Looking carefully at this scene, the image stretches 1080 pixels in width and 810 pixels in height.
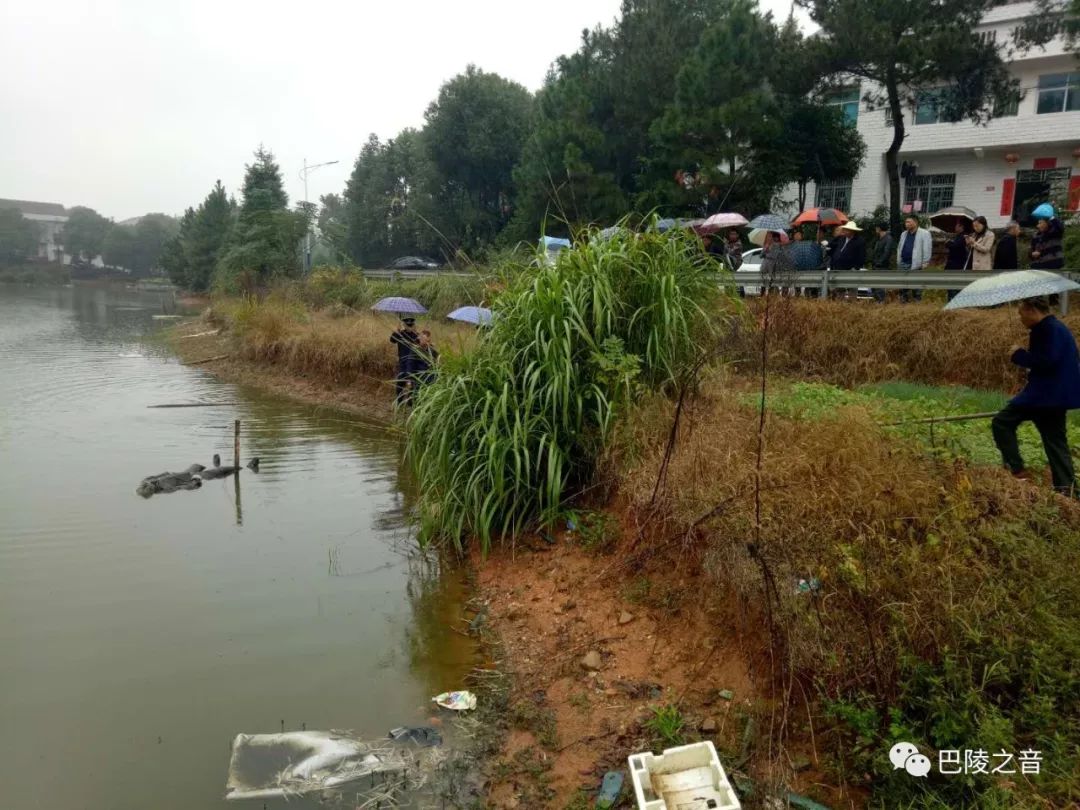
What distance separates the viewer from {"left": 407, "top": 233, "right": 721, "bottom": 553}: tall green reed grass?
6328 mm

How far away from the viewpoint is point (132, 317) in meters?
36.3

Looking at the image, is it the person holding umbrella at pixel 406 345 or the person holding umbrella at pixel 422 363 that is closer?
the person holding umbrella at pixel 422 363

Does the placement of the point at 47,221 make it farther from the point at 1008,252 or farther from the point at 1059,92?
the point at 1008,252

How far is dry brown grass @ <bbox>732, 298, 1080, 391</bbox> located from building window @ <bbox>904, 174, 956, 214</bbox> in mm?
19389

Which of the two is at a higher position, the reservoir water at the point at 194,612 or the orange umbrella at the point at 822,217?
the orange umbrella at the point at 822,217

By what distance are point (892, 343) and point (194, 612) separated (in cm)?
808

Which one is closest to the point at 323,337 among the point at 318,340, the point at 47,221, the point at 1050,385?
the point at 318,340

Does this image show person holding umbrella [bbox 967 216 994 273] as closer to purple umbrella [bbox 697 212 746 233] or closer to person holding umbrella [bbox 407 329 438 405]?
purple umbrella [bbox 697 212 746 233]

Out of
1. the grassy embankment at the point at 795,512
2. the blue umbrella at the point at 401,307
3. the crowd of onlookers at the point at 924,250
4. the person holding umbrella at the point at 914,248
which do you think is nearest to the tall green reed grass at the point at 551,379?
the grassy embankment at the point at 795,512

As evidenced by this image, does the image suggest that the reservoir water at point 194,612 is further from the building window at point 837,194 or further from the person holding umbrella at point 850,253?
the building window at point 837,194

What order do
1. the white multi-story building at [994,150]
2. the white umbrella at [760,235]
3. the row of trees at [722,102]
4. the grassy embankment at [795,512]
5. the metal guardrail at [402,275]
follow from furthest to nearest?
the white multi-story building at [994,150] < the metal guardrail at [402,275] < the row of trees at [722,102] < the white umbrella at [760,235] < the grassy embankment at [795,512]

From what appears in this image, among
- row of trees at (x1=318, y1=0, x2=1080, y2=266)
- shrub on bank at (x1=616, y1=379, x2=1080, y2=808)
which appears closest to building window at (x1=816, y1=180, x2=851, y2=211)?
row of trees at (x1=318, y1=0, x2=1080, y2=266)

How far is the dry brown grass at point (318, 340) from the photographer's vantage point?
14914 millimetres

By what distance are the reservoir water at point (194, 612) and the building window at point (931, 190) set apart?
22.7m
